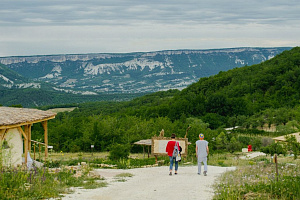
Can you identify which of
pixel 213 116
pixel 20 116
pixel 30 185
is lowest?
pixel 30 185

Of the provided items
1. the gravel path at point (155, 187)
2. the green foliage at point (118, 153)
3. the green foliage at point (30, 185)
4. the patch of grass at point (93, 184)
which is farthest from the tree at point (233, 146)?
the green foliage at point (30, 185)

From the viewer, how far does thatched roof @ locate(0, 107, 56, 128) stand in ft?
50.2

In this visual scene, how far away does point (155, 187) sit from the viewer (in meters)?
13.1

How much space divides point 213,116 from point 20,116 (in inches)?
1809

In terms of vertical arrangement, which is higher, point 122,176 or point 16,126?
point 16,126

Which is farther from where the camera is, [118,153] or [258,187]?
[118,153]

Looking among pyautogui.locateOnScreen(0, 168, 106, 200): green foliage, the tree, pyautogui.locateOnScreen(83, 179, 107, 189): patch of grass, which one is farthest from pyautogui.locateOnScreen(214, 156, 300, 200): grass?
the tree

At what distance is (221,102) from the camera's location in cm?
6844

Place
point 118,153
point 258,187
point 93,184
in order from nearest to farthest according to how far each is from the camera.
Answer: point 258,187
point 93,184
point 118,153

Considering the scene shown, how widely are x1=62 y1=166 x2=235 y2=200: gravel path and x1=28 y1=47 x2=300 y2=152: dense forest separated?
5.39 meters

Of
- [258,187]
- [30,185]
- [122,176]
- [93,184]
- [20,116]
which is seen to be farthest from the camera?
[20,116]

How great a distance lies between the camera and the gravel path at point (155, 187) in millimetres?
11812

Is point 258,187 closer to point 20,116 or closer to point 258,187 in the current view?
point 258,187

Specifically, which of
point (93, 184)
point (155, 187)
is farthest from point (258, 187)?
point (93, 184)
